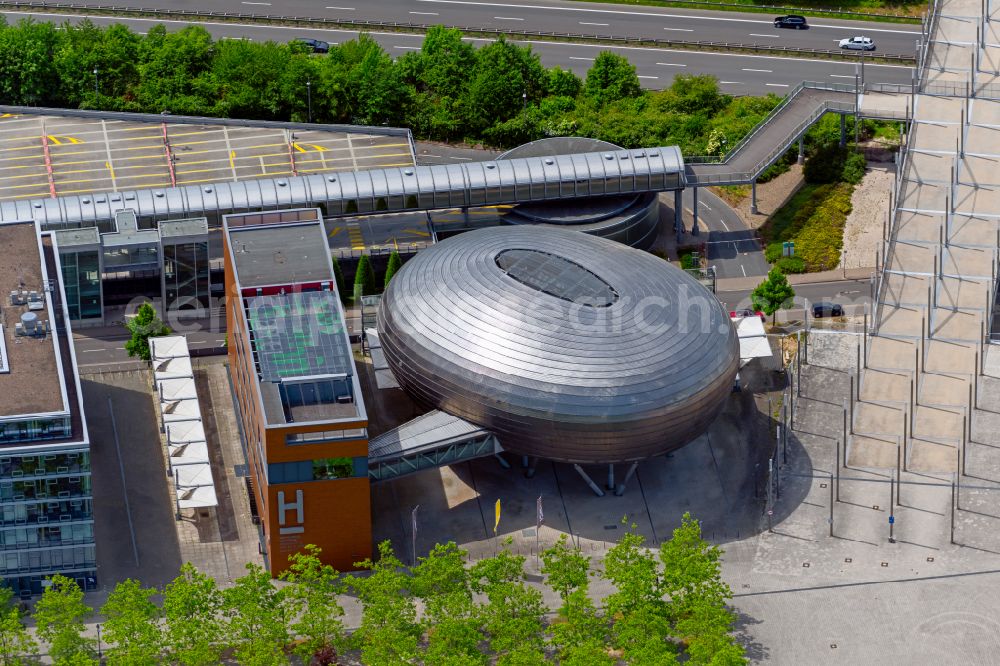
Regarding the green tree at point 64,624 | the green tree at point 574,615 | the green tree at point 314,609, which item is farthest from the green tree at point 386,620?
the green tree at point 64,624

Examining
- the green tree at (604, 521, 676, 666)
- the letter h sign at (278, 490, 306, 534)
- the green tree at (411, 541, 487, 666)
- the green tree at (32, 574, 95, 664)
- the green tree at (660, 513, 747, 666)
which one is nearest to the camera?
the green tree at (604, 521, 676, 666)

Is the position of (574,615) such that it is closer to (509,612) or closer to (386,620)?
(509,612)

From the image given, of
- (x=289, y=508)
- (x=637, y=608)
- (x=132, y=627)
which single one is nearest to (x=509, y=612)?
(x=637, y=608)

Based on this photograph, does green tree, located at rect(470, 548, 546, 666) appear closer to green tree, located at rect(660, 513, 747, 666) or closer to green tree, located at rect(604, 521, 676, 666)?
green tree, located at rect(604, 521, 676, 666)

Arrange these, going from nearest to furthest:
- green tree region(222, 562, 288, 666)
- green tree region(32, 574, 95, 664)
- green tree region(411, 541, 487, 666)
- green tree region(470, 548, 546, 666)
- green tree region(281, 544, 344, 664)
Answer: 1. green tree region(411, 541, 487, 666)
2. green tree region(32, 574, 95, 664)
3. green tree region(470, 548, 546, 666)
4. green tree region(222, 562, 288, 666)
5. green tree region(281, 544, 344, 664)

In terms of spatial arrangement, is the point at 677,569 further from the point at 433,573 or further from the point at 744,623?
the point at 433,573

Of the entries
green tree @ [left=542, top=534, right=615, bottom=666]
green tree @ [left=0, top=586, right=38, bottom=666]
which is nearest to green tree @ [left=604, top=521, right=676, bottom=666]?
green tree @ [left=542, top=534, right=615, bottom=666]

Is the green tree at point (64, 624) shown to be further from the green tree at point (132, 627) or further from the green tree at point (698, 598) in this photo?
the green tree at point (698, 598)
